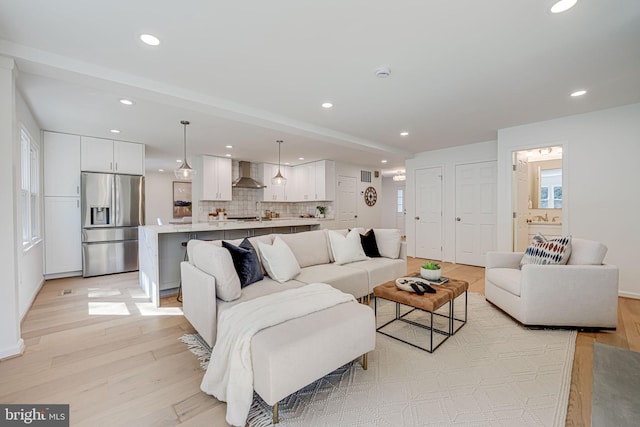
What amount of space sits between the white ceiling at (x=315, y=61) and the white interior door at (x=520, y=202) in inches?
32.7

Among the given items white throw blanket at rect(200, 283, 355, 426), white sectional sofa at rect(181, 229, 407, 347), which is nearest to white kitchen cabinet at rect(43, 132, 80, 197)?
white sectional sofa at rect(181, 229, 407, 347)

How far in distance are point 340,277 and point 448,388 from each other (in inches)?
55.1

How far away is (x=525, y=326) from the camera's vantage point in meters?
2.77

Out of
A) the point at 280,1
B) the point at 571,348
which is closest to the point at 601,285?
the point at 571,348

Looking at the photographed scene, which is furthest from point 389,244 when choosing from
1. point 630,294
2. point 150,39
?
point 150,39

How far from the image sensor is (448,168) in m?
5.89

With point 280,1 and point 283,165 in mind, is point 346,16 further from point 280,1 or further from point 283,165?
point 283,165

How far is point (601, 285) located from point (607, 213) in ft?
5.82

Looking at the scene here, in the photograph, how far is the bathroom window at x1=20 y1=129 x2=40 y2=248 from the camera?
352 centimetres

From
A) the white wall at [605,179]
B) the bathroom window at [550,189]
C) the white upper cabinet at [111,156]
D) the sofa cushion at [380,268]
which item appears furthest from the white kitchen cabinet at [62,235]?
the bathroom window at [550,189]

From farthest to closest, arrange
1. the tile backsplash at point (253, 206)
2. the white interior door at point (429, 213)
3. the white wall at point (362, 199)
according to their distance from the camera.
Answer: the white wall at point (362, 199), the tile backsplash at point (253, 206), the white interior door at point (429, 213)

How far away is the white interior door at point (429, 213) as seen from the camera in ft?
19.9

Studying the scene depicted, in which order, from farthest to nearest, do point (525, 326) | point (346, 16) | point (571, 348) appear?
1. point (525, 326)
2. point (571, 348)
3. point (346, 16)

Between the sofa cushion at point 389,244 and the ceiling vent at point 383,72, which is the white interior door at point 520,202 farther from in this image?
the ceiling vent at point 383,72
